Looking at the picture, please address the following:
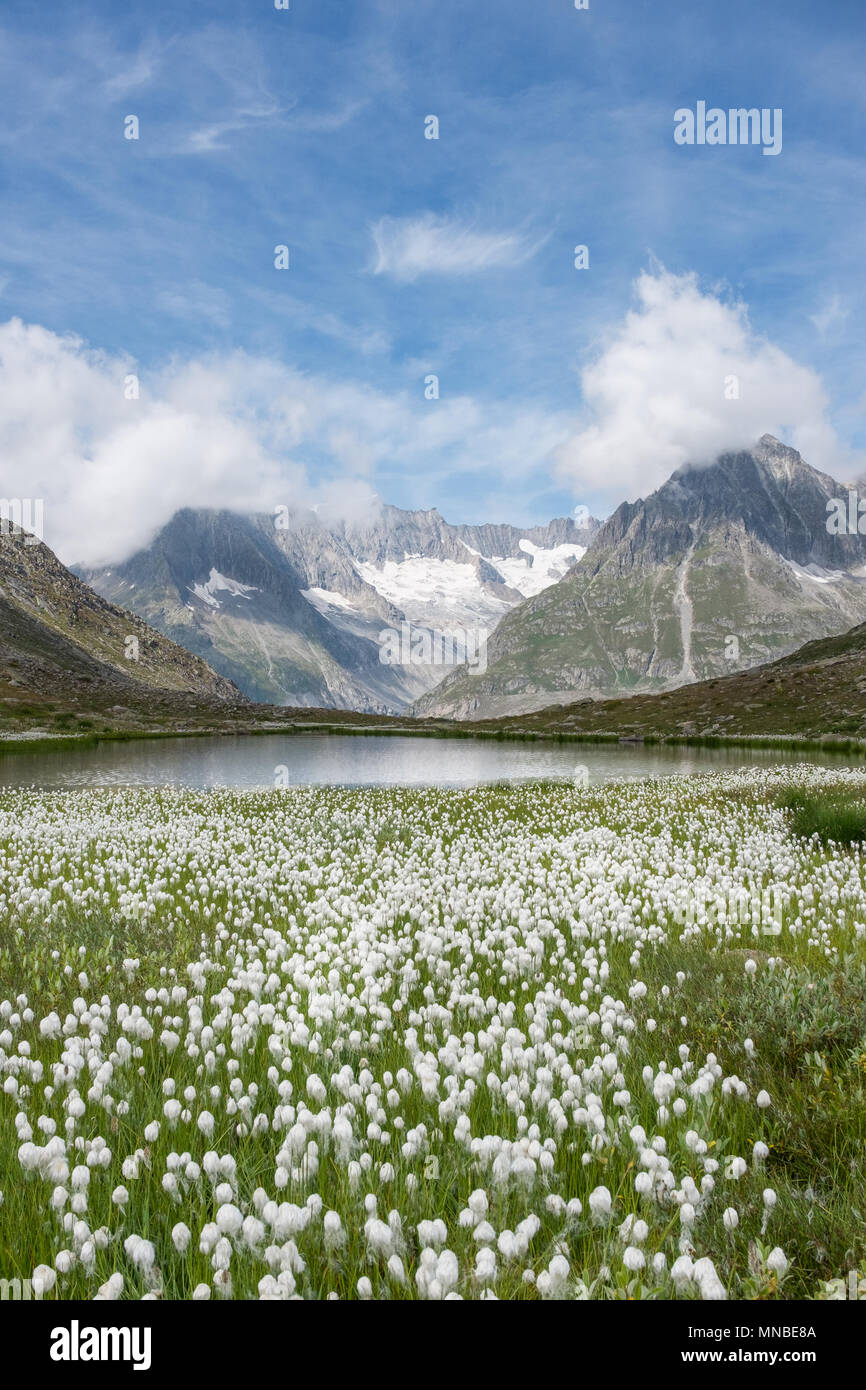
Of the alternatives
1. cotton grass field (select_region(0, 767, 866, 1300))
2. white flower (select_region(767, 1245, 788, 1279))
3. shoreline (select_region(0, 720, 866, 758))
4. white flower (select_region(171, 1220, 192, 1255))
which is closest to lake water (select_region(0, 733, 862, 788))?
shoreline (select_region(0, 720, 866, 758))

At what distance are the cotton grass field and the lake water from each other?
3034cm

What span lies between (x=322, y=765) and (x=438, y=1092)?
180ft

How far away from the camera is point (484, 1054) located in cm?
597

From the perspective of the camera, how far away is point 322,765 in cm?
5947

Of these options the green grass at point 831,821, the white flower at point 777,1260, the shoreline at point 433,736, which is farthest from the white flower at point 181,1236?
the shoreline at point 433,736

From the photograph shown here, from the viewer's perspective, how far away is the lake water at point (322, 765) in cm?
4384

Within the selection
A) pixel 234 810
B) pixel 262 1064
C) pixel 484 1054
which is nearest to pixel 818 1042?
pixel 484 1054

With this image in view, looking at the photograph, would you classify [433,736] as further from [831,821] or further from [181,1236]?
[181,1236]

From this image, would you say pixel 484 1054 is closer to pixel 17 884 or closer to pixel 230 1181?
pixel 230 1181

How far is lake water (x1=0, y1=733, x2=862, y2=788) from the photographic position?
43844 millimetres

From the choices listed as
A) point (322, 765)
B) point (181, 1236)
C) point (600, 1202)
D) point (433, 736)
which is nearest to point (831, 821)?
point (600, 1202)

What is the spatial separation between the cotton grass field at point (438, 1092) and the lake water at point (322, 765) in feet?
99.5

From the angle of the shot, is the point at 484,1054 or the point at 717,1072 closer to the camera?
the point at 717,1072
